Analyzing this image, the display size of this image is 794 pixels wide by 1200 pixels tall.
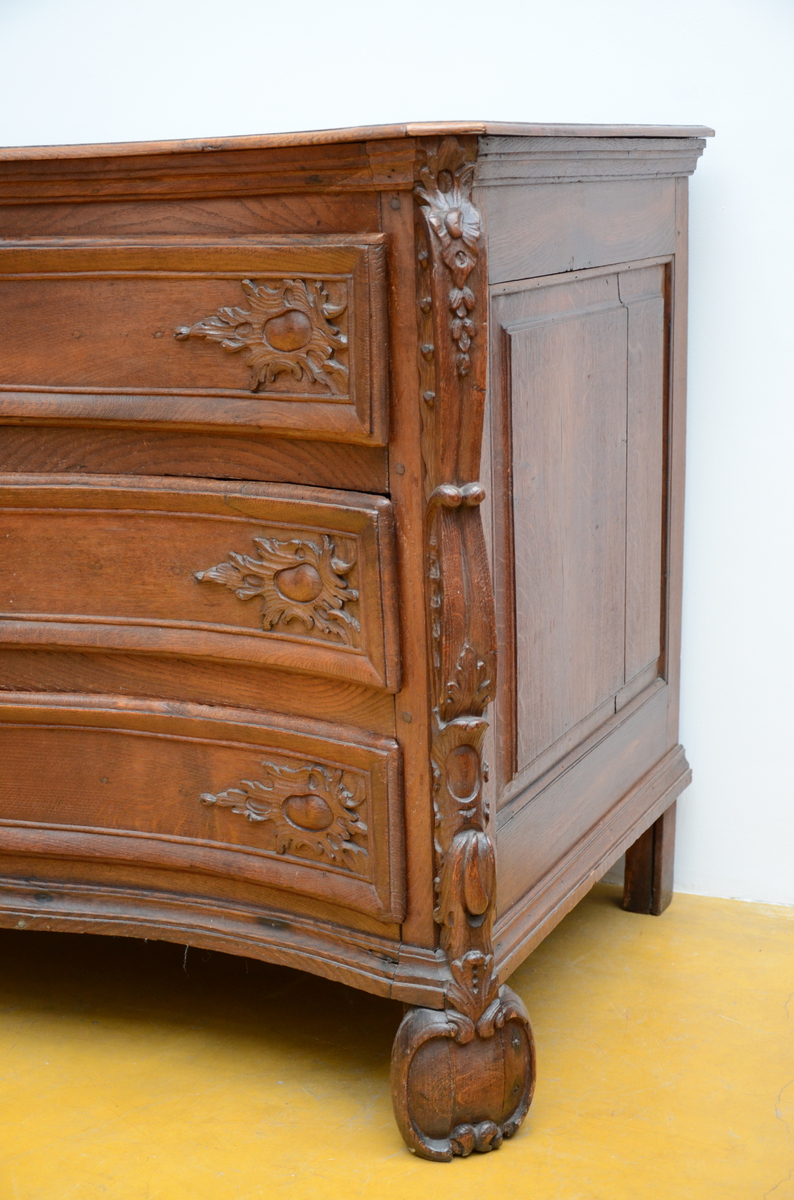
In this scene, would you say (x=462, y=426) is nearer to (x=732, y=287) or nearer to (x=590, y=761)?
(x=590, y=761)

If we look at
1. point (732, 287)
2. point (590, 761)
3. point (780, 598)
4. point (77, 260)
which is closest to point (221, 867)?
point (590, 761)

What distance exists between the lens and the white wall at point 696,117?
210 centimetres

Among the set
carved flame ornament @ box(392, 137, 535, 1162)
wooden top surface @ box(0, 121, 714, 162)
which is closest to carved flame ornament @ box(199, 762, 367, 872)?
carved flame ornament @ box(392, 137, 535, 1162)

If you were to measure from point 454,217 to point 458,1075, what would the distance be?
100 cm

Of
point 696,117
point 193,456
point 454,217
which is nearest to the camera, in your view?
point 454,217

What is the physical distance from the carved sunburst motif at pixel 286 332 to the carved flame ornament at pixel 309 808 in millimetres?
480

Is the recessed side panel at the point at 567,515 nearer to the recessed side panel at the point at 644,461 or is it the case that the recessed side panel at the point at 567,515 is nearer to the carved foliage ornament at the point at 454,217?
the recessed side panel at the point at 644,461

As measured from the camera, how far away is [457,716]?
1.52 metres

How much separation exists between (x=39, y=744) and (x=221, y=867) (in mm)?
302

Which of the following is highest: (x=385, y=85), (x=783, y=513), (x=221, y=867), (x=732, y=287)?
(x=385, y=85)

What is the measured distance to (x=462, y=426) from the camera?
56.1 inches

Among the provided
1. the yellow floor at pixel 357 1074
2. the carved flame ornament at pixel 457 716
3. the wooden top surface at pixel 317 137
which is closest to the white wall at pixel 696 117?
the yellow floor at pixel 357 1074

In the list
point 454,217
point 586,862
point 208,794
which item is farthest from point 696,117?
point 208,794

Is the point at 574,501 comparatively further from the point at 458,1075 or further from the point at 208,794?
the point at 458,1075
